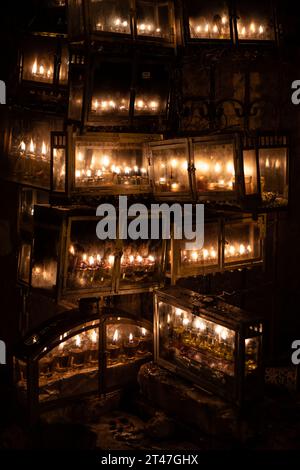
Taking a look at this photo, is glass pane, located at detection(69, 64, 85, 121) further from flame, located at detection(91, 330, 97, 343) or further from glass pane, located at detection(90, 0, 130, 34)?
flame, located at detection(91, 330, 97, 343)

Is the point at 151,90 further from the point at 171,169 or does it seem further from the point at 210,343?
the point at 210,343

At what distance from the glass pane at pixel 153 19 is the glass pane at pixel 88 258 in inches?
118

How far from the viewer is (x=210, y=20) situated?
368 inches

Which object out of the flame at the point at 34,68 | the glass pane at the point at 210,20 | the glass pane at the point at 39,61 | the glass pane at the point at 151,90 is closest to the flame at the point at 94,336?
the glass pane at the point at 151,90

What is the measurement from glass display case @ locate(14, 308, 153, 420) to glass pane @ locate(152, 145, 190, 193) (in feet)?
7.04

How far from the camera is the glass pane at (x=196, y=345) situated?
849 centimetres

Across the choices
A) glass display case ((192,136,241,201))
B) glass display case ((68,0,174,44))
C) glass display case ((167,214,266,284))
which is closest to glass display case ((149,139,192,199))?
glass display case ((192,136,241,201))

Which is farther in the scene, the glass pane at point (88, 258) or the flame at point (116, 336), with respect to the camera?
the flame at point (116, 336)

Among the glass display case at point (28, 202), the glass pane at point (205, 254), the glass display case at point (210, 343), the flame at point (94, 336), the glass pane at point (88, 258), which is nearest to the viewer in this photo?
the glass display case at point (210, 343)

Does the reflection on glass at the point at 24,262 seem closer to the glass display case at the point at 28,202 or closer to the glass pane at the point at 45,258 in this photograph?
the glass display case at the point at 28,202

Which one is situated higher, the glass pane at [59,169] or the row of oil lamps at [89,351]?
the glass pane at [59,169]

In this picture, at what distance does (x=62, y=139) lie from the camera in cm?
874

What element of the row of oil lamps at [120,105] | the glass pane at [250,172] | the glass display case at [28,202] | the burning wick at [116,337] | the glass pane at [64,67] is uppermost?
the glass pane at [64,67]

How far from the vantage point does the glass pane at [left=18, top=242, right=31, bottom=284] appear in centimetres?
1010
